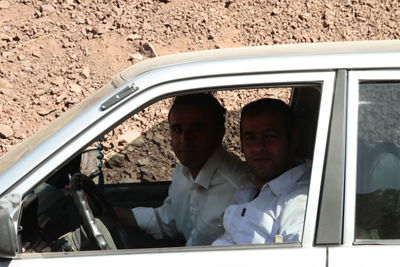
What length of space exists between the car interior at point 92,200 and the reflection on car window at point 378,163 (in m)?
0.19

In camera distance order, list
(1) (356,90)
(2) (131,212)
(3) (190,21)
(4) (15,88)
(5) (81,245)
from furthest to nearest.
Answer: (3) (190,21) → (4) (15,88) → (2) (131,212) → (5) (81,245) → (1) (356,90)

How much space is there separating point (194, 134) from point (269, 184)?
66cm

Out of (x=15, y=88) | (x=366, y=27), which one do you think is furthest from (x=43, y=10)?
(x=366, y=27)

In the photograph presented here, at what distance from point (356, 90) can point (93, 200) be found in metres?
1.39

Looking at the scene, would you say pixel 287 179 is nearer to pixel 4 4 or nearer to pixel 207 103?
pixel 207 103

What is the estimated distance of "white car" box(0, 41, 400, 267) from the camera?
2605mm

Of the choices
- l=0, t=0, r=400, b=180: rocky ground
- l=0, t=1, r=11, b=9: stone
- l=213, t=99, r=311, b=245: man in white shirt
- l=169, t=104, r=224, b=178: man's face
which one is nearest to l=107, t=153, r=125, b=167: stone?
l=169, t=104, r=224, b=178: man's face

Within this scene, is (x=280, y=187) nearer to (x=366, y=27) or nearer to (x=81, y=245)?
(x=81, y=245)

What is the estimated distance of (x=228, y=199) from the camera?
137 inches

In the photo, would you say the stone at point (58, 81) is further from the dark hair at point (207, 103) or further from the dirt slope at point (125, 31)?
the dark hair at point (207, 103)

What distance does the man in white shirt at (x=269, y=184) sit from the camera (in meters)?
2.93

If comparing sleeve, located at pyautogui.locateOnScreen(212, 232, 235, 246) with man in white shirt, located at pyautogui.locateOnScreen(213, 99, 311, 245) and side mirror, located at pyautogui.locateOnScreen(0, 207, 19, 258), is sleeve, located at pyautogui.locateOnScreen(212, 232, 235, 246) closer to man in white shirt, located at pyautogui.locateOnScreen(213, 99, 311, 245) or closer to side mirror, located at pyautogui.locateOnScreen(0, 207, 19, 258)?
man in white shirt, located at pyautogui.locateOnScreen(213, 99, 311, 245)

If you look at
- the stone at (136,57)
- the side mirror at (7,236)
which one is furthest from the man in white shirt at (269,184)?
the stone at (136,57)

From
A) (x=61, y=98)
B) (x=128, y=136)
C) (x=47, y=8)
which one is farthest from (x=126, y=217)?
(x=47, y=8)
